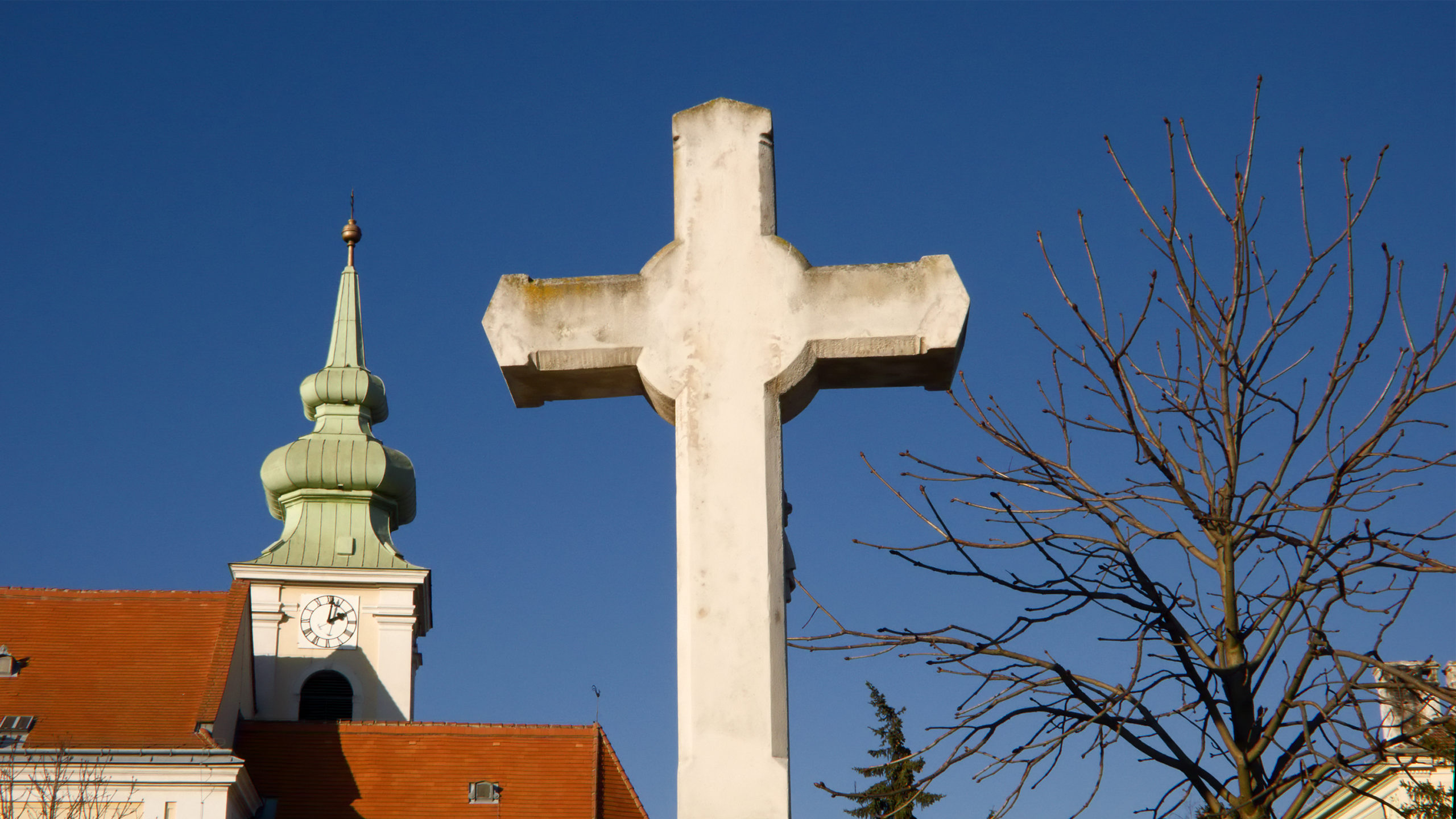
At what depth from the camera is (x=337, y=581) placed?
52.0 m

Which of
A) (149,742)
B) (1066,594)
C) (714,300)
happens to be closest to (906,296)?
(714,300)

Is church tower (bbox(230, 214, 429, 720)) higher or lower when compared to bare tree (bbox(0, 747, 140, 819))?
higher

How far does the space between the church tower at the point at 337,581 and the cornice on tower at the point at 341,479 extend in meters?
0.04

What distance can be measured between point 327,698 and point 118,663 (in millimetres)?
10832

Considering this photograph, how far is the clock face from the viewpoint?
51.0 meters

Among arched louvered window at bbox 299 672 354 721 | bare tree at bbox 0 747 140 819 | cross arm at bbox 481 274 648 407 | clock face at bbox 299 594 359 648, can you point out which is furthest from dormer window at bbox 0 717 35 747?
cross arm at bbox 481 274 648 407

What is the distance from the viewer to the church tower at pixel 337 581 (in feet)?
166

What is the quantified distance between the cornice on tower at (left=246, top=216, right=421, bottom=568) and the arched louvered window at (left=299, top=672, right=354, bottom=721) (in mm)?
3338

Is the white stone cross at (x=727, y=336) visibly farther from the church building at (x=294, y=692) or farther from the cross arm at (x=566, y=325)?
the church building at (x=294, y=692)

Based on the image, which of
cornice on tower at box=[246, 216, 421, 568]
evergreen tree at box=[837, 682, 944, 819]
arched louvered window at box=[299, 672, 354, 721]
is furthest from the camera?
cornice on tower at box=[246, 216, 421, 568]

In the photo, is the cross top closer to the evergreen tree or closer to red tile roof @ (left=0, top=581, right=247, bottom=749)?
the evergreen tree

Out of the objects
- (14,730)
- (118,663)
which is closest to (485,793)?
(118,663)

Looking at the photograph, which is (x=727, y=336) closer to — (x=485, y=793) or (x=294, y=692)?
(x=485, y=793)

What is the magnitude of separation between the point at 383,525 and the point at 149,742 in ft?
61.3
